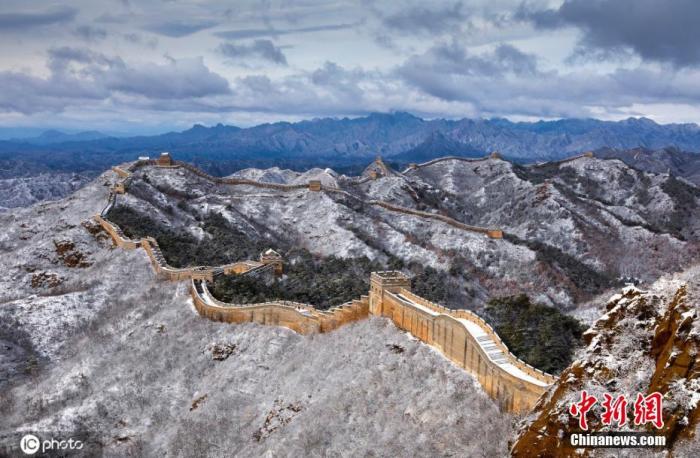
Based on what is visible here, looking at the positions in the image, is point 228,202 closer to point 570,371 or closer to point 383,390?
point 383,390

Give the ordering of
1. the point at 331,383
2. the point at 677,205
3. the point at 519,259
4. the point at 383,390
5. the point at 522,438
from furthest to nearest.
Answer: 1. the point at 677,205
2. the point at 519,259
3. the point at 331,383
4. the point at 383,390
5. the point at 522,438

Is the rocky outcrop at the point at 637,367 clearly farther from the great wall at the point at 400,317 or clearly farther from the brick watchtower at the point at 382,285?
the brick watchtower at the point at 382,285

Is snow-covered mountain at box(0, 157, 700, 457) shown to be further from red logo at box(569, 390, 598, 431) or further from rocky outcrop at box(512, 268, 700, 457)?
red logo at box(569, 390, 598, 431)

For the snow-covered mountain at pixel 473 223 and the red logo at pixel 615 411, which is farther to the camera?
the snow-covered mountain at pixel 473 223

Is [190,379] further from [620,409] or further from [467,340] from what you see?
[620,409]

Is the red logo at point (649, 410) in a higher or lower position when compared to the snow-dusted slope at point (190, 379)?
higher

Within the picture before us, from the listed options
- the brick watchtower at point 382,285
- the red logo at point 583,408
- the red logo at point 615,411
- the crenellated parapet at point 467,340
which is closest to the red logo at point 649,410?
the red logo at point 615,411

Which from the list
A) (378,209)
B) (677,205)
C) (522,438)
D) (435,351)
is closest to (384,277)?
(435,351)

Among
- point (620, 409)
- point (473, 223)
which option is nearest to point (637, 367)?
point (620, 409)
